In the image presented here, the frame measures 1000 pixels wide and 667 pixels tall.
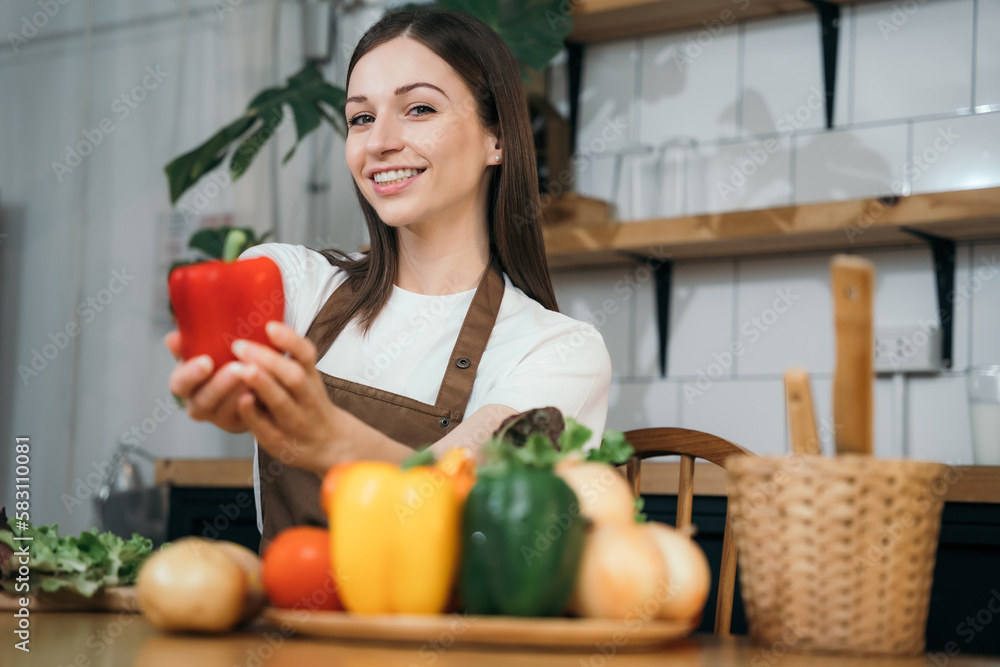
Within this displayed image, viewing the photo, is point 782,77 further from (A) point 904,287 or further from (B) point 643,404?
(B) point 643,404

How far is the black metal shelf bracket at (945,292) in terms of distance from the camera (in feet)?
7.62

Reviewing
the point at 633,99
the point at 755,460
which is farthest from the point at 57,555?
the point at 633,99

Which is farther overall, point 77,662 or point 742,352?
point 742,352

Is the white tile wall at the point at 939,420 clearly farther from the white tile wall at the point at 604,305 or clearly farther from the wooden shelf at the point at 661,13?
the wooden shelf at the point at 661,13

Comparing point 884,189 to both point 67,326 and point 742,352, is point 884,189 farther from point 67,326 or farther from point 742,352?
point 67,326

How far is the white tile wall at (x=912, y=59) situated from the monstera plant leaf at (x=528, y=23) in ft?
2.30

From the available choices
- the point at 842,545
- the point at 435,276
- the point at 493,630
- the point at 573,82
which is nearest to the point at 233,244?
Answer: the point at 493,630

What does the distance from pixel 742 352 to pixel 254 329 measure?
187 centimetres

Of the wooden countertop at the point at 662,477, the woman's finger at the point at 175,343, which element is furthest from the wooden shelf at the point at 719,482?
the woman's finger at the point at 175,343

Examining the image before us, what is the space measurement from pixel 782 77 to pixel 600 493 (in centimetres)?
214

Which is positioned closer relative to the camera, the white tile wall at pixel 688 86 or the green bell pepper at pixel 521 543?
the green bell pepper at pixel 521 543

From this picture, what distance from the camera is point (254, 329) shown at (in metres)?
0.85

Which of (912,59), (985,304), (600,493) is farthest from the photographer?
(912,59)

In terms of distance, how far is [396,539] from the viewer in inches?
24.9
